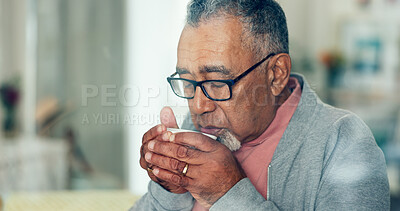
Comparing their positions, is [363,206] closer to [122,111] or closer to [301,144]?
[301,144]

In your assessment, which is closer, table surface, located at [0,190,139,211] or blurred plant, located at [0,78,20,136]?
table surface, located at [0,190,139,211]

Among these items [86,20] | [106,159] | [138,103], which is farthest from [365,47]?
[138,103]

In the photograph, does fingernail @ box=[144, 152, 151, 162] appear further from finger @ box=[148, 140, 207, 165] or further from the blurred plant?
the blurred plant

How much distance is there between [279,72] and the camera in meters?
0.46

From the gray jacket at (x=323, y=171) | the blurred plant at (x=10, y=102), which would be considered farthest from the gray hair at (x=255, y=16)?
the blurred plant at (x=10, y=102)

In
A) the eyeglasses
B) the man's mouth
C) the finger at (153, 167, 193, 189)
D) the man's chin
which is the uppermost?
the eyeglasses

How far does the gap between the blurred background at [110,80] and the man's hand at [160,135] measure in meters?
0.01

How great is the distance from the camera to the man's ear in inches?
17.9

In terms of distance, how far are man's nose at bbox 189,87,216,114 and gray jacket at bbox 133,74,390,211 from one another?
0.09 m

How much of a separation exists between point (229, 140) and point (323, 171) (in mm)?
121

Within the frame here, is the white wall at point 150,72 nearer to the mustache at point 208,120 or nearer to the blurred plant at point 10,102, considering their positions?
the mustache at point 208,120

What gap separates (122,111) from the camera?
0.53 m

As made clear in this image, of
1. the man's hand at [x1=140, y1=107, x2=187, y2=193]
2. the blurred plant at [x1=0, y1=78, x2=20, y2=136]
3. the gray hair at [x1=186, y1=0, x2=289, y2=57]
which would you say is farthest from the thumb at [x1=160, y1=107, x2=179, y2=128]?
the blurred plant at [x1=0, y1=78, x2=20, y2=136]

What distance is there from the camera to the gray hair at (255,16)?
424mm
